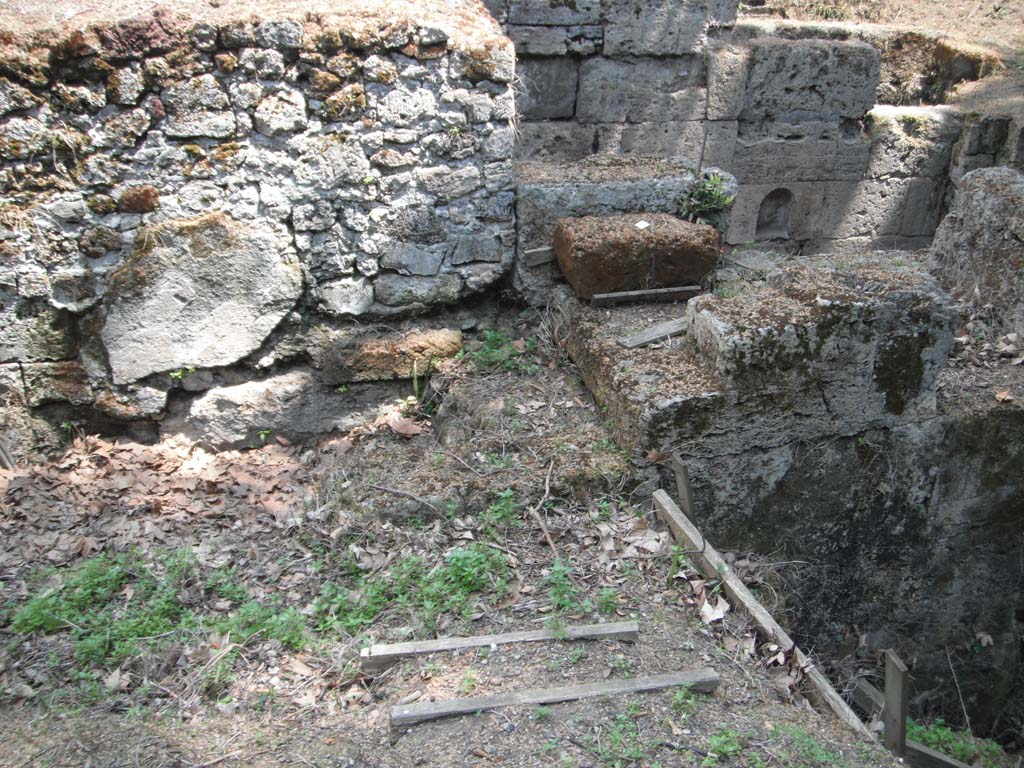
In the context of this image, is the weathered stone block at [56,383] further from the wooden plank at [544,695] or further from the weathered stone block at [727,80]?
the weathered stone block at [727,80]

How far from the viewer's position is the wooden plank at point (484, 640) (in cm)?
272

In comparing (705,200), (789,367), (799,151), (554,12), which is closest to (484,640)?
(789,367)

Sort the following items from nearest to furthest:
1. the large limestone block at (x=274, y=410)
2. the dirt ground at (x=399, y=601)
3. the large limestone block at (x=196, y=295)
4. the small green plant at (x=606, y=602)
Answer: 1. the dirt ground at (x=399, y=601)
2. the small green plant at (x=606, y=602)
3. the large limestone block at (x=196, y=295)
4. the large limestone block at (x=274, y=410)

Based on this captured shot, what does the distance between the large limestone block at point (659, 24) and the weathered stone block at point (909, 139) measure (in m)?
1.80

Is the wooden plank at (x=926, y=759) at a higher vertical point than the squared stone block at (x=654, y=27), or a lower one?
lower

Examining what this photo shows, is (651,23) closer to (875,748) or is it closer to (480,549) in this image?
(480,549)

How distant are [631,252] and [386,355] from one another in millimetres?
1404

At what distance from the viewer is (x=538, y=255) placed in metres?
4.38

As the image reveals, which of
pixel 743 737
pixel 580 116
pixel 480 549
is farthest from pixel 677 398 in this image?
pixel 580 116

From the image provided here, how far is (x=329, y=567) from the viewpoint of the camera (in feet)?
10.8

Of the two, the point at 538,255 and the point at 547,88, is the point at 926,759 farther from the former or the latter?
the point at 547,88

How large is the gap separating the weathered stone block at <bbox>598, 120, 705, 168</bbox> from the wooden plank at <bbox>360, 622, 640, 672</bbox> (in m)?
4.66

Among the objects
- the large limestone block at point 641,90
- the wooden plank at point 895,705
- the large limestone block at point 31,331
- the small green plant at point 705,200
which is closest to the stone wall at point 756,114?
the large limestone block at point 641,90

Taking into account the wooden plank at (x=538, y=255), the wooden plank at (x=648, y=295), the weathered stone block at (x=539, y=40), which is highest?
the weathered stone block at (x=539, y=40)
